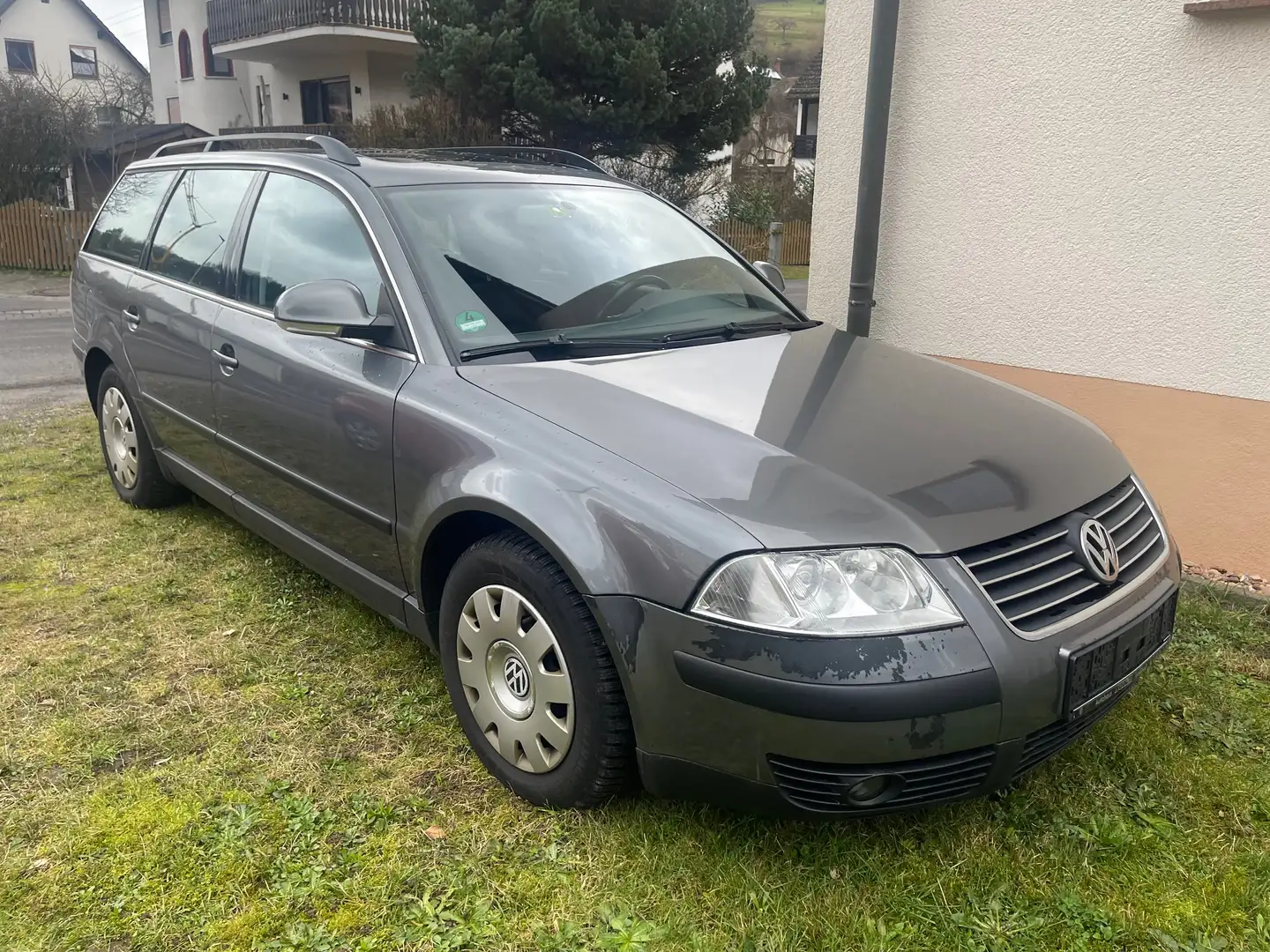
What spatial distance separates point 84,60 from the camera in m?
39.1

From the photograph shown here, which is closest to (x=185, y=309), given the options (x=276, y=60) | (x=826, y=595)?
(x=826, y=595)

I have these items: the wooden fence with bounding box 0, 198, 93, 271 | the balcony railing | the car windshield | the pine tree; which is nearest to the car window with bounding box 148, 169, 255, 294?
the car windshield

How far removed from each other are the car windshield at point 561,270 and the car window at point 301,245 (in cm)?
18

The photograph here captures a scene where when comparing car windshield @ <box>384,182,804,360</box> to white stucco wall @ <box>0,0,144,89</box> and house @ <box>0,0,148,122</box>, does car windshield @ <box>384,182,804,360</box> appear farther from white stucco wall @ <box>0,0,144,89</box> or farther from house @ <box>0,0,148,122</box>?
white stucco wall @ <box>0,0,144,89</box>

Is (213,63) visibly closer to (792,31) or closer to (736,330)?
(736,330)

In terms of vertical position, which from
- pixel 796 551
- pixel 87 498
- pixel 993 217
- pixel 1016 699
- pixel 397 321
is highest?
pixel 993 217

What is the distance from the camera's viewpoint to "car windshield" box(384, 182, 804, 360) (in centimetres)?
294

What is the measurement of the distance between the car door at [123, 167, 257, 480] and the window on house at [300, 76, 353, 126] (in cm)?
2016

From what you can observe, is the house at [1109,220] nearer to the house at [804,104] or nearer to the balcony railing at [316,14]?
the balcony railing at [316,14]

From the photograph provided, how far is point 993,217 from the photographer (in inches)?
192

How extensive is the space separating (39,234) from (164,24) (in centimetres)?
1450

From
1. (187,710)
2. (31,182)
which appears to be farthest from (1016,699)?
(31,182)

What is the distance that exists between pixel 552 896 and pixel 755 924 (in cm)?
47

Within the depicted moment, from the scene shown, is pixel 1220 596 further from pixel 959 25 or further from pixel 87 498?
pixel 87 498
